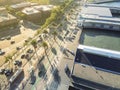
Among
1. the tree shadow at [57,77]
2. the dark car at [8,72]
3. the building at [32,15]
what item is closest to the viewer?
the tree shadow at [57,77]

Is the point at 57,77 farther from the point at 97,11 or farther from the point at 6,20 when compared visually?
the point at 6,20

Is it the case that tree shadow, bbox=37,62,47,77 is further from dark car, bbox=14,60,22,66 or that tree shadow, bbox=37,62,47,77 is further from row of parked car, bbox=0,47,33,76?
row of parked car, bbox=0,47,33,76

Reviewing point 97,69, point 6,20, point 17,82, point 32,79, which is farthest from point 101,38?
point 6,20

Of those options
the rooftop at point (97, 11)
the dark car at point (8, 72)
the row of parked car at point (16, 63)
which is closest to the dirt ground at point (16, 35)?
the row of parked car at point (16, 63)

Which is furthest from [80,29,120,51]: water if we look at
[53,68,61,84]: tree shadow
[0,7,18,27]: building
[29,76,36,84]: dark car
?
[0,7,18,27]: building

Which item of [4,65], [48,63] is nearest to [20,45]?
[4,65]

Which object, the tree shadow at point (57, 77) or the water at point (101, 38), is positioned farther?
the water at point (101, 38)

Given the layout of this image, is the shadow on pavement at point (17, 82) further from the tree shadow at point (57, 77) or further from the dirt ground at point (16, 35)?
the dirt ground at point (16, 35)
